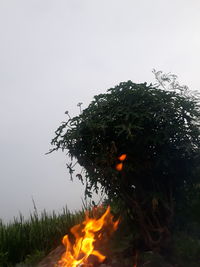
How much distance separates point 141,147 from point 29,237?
577cm

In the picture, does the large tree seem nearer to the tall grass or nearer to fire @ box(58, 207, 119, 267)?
fire @ box(58, 207, 119, 267)

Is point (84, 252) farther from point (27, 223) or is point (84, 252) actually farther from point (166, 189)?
point (27, 223)

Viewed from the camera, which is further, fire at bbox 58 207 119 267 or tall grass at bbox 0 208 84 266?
tall grass at bbox 0 208 84 266

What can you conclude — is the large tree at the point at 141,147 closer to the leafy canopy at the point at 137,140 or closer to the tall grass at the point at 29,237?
the leafy canopy at the point at 137,140

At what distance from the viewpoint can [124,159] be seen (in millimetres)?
8547

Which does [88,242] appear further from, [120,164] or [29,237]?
[29,237]

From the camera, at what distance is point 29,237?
1205 centimetres

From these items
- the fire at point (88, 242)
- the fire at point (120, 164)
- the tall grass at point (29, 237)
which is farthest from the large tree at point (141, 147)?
the tall grass at point (29, 237)

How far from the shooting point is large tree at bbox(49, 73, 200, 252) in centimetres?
827

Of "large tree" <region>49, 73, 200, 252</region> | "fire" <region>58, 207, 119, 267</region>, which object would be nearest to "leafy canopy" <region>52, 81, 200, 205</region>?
"large tree" <region>49, 73, 200, 252</region>

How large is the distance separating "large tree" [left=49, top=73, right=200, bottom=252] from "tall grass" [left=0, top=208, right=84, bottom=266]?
3.83 m

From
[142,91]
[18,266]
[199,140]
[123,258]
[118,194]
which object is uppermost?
[142,91]

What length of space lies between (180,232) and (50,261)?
3652 millimetres

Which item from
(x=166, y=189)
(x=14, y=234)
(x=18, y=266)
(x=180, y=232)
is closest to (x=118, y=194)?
(x=166, y=189)
